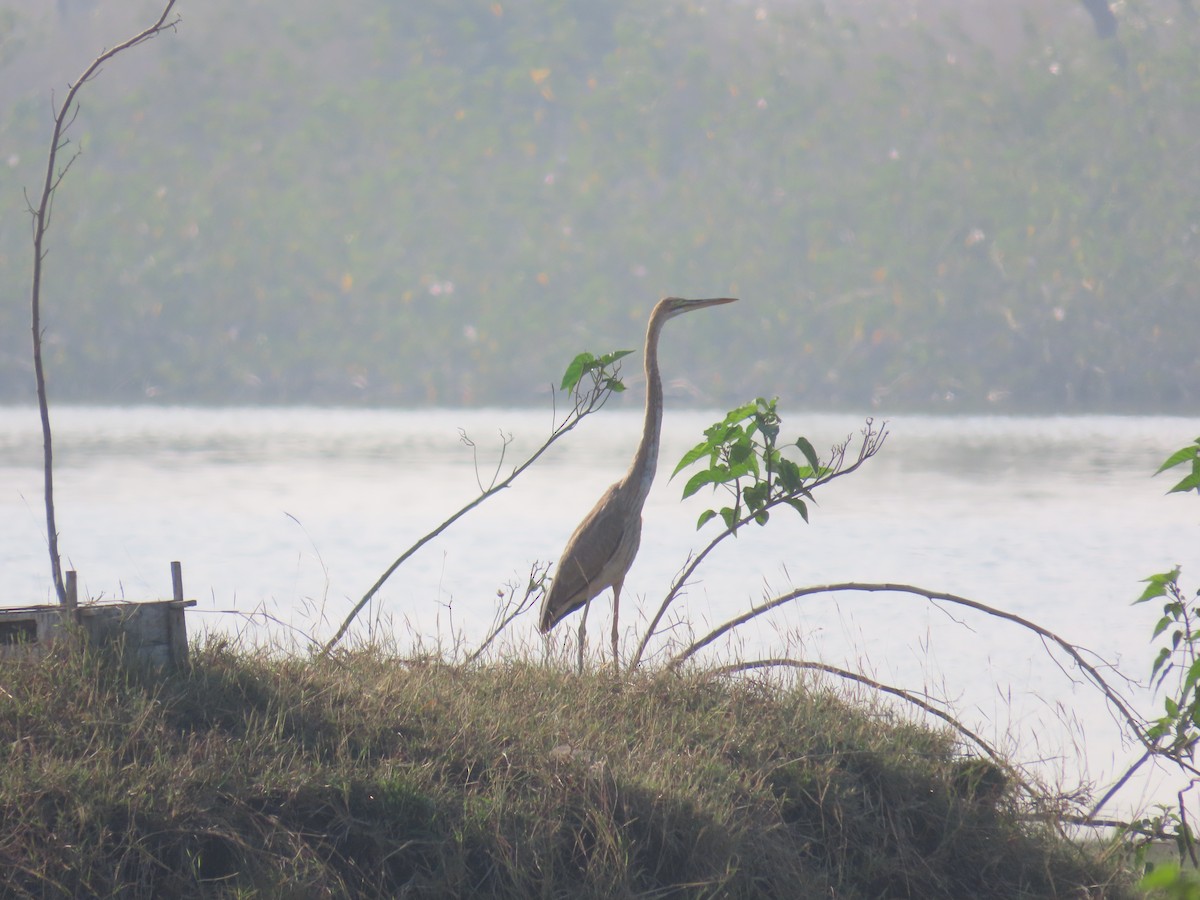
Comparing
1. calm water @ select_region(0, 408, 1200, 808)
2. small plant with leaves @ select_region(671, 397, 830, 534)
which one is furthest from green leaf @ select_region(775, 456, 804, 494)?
calm water @ select_region(0, 408, 1200, 808)

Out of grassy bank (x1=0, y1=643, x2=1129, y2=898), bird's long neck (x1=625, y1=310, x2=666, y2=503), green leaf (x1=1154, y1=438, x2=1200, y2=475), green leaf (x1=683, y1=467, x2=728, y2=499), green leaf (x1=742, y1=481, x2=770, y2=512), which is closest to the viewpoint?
grassy bank (x1=0, y1=643, x2=1129, y2=898)

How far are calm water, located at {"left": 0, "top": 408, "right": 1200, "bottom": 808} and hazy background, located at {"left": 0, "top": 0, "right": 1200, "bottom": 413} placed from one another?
729 inches

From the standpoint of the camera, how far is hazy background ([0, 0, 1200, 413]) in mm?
49719

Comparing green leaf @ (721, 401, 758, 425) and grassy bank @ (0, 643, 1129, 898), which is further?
green leaf @ (721, 401, 758, 425)

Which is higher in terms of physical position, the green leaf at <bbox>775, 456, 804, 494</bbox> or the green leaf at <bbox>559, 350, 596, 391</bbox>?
the green leaf at <bbox>559, 350, 596, 391</bbox>

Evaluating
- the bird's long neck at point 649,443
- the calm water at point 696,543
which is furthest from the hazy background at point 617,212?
the bird's long neck at point 649,443

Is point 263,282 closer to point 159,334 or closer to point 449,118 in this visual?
point 159,334

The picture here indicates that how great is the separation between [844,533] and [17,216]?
5078 cm

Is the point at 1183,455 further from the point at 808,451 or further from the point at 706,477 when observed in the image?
the point at 706,477

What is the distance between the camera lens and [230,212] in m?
60.1

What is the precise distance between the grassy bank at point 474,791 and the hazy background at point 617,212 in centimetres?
4067

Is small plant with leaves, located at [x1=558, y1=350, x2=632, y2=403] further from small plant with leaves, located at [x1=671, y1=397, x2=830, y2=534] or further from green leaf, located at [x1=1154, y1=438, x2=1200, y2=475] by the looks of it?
green leaf, located at [x1=1154, y1=438, x2=1200, y2=475]

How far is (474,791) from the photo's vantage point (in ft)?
12.5

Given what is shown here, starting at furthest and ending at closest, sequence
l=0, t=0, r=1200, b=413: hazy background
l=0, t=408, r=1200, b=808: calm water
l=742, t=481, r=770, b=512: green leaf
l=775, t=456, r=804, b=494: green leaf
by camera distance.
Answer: l=0, t=0, r=1200, b=413: hazy background < l=0, t=408, r=1200, b=808: calm water < l=742, t=481, r=770, b=512: green leaf < l=775, t=456, r=804, b=494: green leaf
